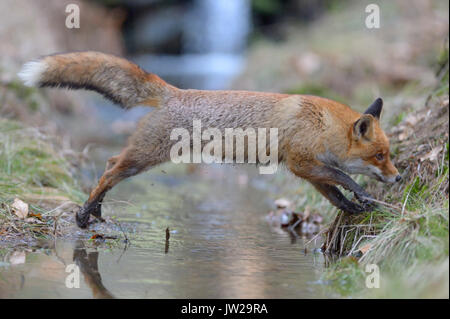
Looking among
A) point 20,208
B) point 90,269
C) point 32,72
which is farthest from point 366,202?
point 32,72

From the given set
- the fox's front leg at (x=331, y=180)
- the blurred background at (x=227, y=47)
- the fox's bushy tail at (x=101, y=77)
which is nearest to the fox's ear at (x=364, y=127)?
the fox's front leg at (x=331, y=180)

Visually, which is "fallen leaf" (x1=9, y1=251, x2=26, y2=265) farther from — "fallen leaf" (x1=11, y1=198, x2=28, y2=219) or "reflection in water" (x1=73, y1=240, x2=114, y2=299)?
"fallen leaf" (x1=11, y1=198, x2=28, y2=219)

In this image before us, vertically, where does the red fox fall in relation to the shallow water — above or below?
above

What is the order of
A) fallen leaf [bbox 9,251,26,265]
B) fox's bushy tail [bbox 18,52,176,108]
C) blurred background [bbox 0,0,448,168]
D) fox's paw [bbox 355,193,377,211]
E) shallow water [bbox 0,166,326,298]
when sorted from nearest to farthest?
shallow water [bbox 0,166,326,298]
fallen leaf [bbox 9,251,26,265]
fox's paw [bbox 355,193,377,211]
fox's bushy tail [bbox 18,52,176,108]
blurred background [bbox 0,0,448,168]

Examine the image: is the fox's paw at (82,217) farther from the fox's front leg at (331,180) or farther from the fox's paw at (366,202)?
the fox's paw at (366,202)

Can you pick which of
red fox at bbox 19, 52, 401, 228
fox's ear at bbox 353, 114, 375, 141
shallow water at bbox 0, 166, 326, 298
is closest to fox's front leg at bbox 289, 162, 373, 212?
red fox at bbox 19, 52, 401, 228

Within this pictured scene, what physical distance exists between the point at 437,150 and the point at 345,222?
1311 mm

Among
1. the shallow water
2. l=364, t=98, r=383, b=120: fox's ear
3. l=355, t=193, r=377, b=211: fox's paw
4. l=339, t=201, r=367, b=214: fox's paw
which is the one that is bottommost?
the shallow water

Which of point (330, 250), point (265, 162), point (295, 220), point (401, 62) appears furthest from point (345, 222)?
point (401, 62)

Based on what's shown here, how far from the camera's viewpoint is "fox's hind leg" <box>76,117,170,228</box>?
689cm

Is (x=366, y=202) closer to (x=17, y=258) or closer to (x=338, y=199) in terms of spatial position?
(x=338, y=199)

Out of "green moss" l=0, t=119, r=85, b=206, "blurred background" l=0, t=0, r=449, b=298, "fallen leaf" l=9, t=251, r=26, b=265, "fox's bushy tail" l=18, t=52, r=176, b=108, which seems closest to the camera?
"fallen leaf" l=9, t=251, r=26, b=265

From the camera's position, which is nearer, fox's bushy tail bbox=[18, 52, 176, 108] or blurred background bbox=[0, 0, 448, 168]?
fox's bushy tail bbox=[18, 52, 176, 108]

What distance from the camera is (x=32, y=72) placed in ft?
21.9
